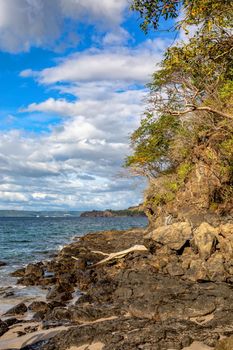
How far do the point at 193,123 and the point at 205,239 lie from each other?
902 centimetres

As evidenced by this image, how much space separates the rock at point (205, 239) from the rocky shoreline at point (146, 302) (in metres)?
0.06

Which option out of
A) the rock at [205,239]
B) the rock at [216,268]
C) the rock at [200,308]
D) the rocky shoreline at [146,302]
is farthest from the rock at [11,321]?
the rock at [205,239]

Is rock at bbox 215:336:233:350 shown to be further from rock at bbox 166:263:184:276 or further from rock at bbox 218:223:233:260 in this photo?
rock at bbox 218:223:233:260

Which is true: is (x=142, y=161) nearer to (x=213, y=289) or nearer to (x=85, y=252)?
(x=85, y=252)

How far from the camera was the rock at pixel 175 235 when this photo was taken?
2436 cm

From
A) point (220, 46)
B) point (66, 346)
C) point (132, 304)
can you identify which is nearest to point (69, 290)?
point (132, 304)

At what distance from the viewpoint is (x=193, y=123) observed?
90.9ft

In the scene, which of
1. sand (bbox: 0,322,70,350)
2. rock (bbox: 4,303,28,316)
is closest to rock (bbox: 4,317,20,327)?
sand (bbox: 0,322,70,350)

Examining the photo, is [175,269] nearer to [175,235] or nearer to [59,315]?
[175,235]

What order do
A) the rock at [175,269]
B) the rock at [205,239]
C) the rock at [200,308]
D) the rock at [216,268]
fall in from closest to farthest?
the rock at [200,308] < the rock at [216,268] < the rock at [175,269] < the rock at [205,239]

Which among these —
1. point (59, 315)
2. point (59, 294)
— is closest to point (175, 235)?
point (59, 294)

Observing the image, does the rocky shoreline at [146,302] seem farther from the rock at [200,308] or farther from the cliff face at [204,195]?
the cliff face at [204,195]

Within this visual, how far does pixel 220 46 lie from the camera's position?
40.4 ft

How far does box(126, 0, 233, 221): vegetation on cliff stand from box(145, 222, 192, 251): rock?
3008 mm
